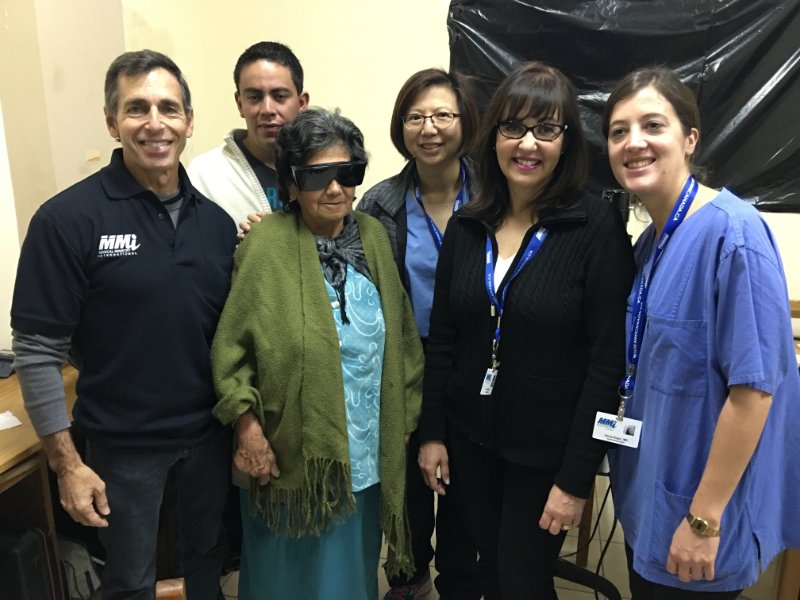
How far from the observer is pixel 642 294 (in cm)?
116

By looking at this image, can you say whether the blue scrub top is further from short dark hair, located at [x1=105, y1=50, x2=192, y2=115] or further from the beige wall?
the beige wall

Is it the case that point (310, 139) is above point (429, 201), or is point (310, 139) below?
above

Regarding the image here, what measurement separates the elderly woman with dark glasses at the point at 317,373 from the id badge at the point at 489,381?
0.25 metres

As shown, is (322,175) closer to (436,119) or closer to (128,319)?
(436,119)

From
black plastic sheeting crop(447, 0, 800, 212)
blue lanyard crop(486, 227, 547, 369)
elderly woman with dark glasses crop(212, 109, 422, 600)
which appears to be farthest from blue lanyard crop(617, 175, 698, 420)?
black plastic sheeting crop(447, 0, 800, 212)

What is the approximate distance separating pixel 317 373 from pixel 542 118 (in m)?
0.80

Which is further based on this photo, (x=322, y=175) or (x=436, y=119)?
(x=436, y=119)

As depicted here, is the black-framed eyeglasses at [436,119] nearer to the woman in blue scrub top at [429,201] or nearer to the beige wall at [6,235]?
the woman in blue scrub top at [429,201]

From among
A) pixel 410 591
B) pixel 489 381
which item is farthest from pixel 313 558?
pixel 489 381

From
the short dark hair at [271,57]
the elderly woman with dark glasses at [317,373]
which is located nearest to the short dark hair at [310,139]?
the elderly woman with dark glasses at [317,373]

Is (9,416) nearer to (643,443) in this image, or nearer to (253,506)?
(253,506)

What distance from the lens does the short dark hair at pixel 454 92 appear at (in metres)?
1.65

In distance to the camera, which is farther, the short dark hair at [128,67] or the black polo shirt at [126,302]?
the short dark hair at [128,67]

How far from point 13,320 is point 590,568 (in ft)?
7.13
